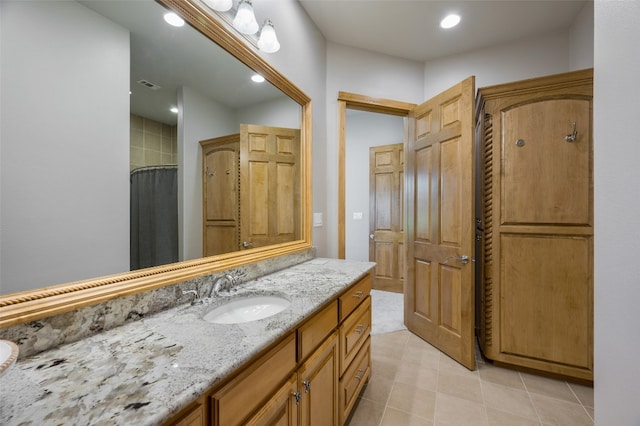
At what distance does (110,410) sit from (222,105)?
1318mm

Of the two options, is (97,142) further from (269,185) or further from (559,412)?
(559,412)

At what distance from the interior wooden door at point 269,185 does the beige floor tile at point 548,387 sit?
2000 millimetres

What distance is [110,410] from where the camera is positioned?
48cm

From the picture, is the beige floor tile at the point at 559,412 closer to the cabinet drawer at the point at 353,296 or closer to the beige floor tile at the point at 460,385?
the beige floor tile at the point at 460,385

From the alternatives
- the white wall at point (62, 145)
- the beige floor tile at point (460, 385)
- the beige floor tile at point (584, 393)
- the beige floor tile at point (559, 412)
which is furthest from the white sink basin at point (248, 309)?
the beige floor tile at point (584, 393)

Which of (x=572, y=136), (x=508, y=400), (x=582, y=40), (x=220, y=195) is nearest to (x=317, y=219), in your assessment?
(x=220, y=195)

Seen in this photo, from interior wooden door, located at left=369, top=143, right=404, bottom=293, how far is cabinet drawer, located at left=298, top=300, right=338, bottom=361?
2.78m

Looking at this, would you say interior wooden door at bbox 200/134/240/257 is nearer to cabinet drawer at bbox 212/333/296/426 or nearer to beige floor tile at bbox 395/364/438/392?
cabinet drawer at bbox 212/333/296/426

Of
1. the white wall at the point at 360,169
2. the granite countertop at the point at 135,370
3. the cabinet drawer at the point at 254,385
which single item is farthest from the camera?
the white wall at the point at 360,169

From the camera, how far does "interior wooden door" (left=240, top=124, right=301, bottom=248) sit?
155 centimetres

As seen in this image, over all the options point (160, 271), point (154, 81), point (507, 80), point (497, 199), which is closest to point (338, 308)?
point (160, 271)

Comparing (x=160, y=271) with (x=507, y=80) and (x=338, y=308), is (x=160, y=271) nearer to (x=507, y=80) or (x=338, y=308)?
(x=338, y=308)

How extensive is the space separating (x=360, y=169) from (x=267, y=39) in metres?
2.87

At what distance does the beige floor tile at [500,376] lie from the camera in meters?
1.90
